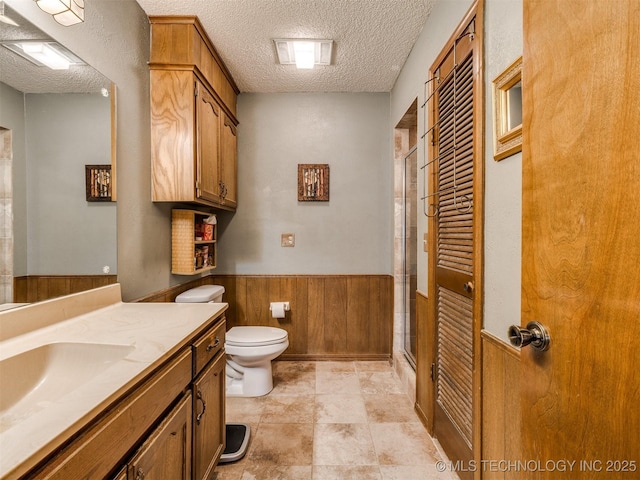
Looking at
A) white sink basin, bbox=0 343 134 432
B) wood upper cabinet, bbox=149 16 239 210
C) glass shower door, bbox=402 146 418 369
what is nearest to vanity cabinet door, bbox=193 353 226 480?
white sink basin, bbox=0 343 134 432

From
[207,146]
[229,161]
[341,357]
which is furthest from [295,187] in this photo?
[341,357]

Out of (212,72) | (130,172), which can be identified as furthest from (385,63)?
(130,172)

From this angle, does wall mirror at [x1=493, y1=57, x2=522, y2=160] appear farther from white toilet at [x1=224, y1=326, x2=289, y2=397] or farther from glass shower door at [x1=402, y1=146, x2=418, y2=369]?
white toilet at [x1=224, y1=326, x2=289, y2=397]

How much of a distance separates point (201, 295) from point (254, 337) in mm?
483

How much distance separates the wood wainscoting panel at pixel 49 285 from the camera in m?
1.11

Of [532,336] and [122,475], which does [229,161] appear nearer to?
[122,475]

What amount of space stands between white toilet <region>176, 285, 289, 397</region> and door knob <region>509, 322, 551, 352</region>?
5.73ft

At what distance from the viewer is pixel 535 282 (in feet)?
2.37

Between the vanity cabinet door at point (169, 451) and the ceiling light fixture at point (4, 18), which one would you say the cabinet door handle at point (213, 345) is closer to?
the vanity cabinet door at point (169, 451)

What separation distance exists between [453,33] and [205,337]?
6.04 ft

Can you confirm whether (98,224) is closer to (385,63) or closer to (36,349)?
(36,349)

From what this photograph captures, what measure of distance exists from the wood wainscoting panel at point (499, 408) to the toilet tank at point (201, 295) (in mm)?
1740

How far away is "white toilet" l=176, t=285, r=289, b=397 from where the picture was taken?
2145 millimetres

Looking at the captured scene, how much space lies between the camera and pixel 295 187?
9.41 ft
